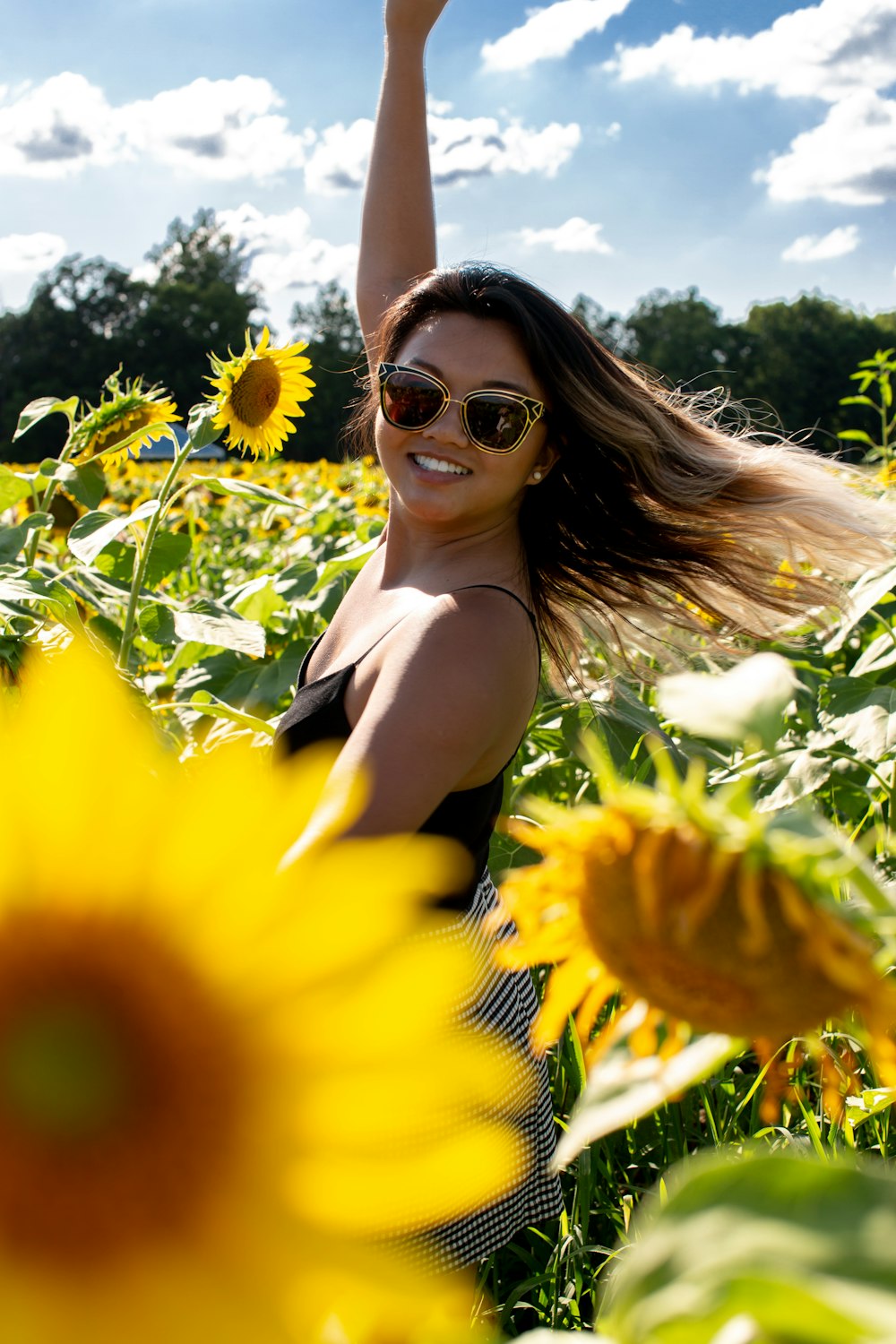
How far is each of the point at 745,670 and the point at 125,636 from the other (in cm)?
121

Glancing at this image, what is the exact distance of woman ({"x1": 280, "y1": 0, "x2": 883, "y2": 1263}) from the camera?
4.94 ft

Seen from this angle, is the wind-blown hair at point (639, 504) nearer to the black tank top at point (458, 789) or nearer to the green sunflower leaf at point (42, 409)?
the black tank top at point (458, 789)

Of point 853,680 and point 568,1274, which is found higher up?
point 853,680

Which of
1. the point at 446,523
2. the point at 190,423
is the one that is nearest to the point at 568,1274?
the point at 446,523

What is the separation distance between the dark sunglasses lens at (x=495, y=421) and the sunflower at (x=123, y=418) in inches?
15.9

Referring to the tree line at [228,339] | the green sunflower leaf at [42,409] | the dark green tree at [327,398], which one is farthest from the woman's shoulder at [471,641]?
the dark green tree at [327,398]

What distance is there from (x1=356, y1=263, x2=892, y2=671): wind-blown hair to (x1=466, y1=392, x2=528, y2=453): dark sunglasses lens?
99mm

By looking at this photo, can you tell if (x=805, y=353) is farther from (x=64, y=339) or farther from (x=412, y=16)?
(x=412, y=16)

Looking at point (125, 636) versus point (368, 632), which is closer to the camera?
point (125, 636)

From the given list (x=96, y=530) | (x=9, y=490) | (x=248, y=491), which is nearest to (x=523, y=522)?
(x=248, y=491)

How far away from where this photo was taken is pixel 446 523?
1.71 meters

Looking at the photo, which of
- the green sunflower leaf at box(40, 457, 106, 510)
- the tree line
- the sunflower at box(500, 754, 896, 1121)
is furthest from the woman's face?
the tree line

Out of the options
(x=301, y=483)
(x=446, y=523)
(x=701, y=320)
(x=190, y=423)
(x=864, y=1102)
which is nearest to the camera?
(x=864, y=1102)

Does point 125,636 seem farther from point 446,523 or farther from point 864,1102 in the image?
point 864,1102
